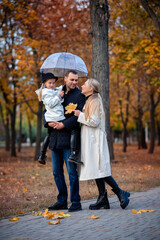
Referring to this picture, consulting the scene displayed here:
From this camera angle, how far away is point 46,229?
4195 millimetres

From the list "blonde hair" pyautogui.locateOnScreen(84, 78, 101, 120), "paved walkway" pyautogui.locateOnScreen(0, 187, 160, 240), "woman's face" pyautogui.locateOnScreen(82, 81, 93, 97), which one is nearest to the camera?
"paved walkway" pyautogui.locateOnScreen(0, 187, 160, 240)

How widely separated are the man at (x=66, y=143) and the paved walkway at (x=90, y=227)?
10.4 inches

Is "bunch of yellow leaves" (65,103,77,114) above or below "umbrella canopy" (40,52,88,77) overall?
below

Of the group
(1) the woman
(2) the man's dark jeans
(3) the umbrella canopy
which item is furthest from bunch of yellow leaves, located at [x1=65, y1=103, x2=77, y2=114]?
(3) the umbrella canopy

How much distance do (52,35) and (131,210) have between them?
42.7ft

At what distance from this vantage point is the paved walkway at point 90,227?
382 centimetres

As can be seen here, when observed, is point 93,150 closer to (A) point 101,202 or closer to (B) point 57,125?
(B) point 57,125

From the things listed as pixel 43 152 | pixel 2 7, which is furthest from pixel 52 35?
pixel 43 152

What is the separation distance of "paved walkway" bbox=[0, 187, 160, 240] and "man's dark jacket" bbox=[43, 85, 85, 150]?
1158 millimetres

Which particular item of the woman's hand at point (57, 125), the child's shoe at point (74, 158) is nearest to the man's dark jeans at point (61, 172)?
the child's shoe at point (74, 158)

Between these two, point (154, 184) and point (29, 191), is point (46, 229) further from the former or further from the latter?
point (154, 184)

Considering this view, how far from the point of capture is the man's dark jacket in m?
5.43

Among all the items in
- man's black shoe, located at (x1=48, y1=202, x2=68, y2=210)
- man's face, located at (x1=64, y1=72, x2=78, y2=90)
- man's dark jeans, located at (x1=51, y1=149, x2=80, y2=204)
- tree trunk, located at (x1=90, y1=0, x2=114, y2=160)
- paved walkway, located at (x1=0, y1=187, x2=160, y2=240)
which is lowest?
man's black shoe, located at (x1=48, y1=202, x2=68, y2=210)

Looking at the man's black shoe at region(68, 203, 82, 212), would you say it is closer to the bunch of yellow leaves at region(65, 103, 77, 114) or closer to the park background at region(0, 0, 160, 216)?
the bunch of yellow leaves at region(65, 103, 77, 114)
